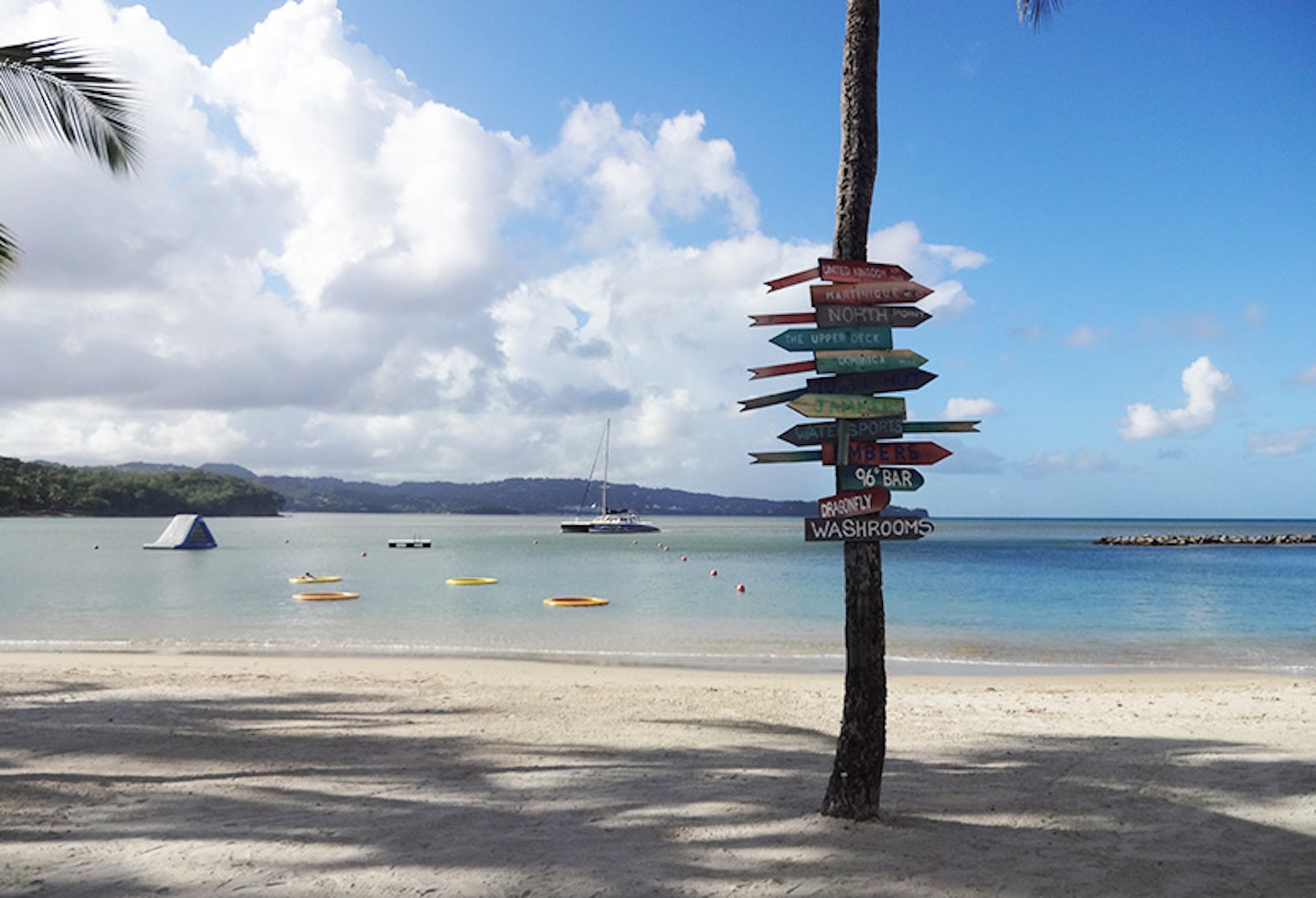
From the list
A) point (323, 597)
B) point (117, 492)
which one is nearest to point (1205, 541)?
point (323, 597)

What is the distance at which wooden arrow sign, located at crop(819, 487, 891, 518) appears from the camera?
4.57m

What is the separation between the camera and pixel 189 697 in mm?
9648

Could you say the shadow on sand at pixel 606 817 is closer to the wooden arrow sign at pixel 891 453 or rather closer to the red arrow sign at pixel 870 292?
the wooden arrow sign at pixel 891 453

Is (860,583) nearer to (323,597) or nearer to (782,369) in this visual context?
(782,369)

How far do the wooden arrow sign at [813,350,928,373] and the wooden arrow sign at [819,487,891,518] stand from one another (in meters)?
0.54

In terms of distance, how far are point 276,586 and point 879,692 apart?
30.7m

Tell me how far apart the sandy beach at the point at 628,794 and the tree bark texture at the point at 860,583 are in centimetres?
22

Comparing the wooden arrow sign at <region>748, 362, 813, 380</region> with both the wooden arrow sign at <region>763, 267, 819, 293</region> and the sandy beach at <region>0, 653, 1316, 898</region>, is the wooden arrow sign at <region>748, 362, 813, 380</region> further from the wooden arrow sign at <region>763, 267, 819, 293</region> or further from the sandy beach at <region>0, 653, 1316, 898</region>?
the sandy beach at <region>0, 653, 1316, 898</region>

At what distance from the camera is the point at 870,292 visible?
15.9 feet

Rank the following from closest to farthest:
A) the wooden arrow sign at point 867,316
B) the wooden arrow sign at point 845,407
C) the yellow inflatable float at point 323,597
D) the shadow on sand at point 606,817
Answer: the shadow on sand at point 606,817, the wooden arrow sign at point 845,407, the wooden arrow sign at point 867,316, the yellow inflatable float at point 323,597

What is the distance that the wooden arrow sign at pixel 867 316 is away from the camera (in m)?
4.84

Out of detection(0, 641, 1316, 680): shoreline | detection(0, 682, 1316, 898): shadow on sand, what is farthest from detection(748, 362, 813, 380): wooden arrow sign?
detection(0, 641, 1316, 680): shoreline

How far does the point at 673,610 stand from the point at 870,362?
20.6 meters

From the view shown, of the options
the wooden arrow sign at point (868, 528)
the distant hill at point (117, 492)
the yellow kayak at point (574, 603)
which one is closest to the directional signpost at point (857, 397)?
the wooden arrow sign at point (868, 528)
